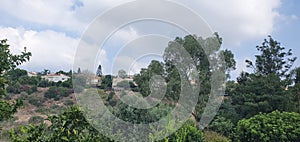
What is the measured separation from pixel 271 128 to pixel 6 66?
6447mm

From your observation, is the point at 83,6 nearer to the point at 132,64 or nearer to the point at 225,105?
the point at 132,64

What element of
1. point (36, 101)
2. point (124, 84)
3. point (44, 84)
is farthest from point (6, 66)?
point (44, 84)

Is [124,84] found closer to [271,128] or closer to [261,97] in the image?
[271,128]

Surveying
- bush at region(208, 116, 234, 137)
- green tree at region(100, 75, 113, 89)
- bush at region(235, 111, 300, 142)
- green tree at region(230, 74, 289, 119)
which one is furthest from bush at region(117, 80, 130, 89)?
green tree at region(230, 74, 289, 119)

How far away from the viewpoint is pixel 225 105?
13.2 m

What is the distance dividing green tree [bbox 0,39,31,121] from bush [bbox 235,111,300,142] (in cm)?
599

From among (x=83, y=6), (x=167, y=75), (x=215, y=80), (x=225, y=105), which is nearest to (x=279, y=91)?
(x=225, y=105)

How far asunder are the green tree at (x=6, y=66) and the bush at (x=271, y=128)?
5.99m

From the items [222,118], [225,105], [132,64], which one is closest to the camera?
[132,64]

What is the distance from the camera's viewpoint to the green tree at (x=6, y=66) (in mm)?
2682

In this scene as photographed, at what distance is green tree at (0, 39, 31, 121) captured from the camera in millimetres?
2682

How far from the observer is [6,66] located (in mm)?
2719

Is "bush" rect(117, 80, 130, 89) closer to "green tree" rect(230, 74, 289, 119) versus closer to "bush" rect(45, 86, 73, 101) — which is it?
"green tree" rect(230, 74, 289, 119)

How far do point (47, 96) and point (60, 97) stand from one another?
2.43 ft
